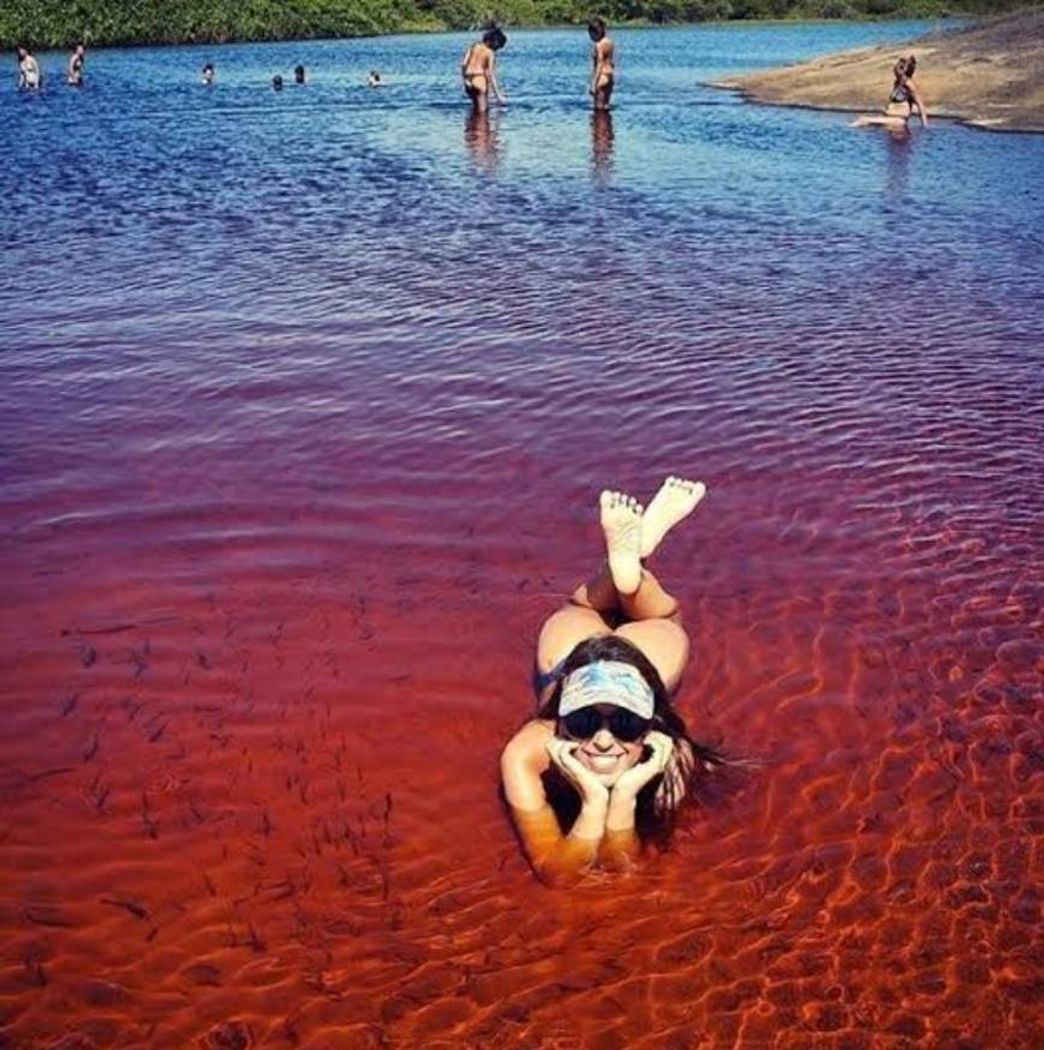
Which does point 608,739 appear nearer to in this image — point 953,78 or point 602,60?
point 602,60

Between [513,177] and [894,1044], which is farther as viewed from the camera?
[513,177]

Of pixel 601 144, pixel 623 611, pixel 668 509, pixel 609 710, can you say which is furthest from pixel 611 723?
pixel 601 144

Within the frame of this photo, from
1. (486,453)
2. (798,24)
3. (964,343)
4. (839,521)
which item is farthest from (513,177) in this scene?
(798,24)

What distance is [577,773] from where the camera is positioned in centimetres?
374

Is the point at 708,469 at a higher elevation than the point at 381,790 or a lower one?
higher

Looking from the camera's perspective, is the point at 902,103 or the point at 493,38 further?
the point at 493,38

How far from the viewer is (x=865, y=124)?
22.4m

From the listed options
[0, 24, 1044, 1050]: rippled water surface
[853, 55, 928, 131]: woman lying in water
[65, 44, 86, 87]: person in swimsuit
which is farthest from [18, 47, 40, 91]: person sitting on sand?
[853, 55, 928, 131]: woman lying in water

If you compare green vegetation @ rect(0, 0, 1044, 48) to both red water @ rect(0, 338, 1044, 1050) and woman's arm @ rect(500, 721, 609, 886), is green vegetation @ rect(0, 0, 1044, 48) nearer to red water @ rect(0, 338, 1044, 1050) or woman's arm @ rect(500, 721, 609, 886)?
red water @ rect(0, 338, 1044, 1050)

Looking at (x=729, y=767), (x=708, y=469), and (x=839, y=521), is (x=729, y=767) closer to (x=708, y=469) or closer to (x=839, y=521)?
(x=839, y=521)

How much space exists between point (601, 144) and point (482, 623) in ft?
54.5

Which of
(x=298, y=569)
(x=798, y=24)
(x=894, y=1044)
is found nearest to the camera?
(x=894, y=1044)

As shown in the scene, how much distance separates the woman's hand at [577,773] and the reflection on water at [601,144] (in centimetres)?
1389

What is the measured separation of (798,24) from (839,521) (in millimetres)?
75365
